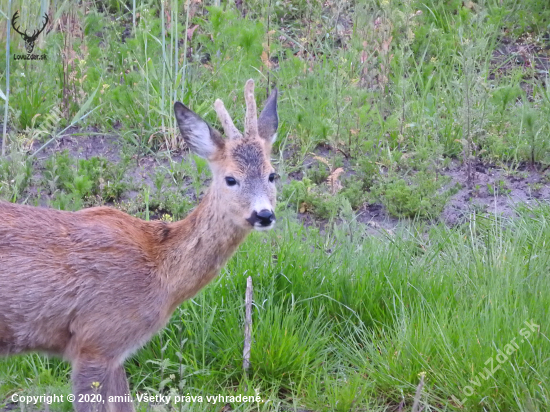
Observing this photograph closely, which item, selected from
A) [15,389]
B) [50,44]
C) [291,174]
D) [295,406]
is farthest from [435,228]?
[50,44]

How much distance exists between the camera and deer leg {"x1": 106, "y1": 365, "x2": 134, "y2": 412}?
4.16 metres

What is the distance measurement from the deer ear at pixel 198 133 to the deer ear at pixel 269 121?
0.27m

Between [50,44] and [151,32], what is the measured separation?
2.90 ft

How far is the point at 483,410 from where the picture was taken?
418cm

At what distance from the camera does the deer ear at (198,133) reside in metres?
4.58

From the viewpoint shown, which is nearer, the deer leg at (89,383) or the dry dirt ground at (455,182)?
the deer leg at (89,383)

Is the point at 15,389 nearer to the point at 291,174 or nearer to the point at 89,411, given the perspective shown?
the point at 89,411

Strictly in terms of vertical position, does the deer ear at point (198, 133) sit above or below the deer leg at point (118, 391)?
above

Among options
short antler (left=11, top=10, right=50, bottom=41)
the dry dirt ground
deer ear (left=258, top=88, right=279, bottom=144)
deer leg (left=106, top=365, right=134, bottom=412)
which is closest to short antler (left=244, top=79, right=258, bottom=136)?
deer ear (left=258, top=88, right=279, bottom=144)

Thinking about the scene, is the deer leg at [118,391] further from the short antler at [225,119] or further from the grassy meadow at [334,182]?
the short antler at [225,119]

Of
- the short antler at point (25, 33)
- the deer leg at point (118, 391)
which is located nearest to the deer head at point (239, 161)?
the deer leg at point (118, 391)

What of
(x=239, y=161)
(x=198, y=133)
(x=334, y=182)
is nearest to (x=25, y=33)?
(x=334, y=182)

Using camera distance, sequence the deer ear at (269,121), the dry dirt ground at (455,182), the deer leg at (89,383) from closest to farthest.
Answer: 1. the deer leg at (89,383)
2. the deer ear at (269,121)
3. the dry dirt ground at (455,182)

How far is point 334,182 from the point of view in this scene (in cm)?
612
